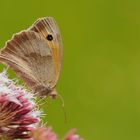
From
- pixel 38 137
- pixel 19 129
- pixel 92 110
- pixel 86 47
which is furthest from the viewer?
pixel 86 47

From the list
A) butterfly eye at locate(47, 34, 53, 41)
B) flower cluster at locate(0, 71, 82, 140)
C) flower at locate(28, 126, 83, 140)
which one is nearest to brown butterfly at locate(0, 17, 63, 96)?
butterfly eye at locate(47, 34, 53, 41)

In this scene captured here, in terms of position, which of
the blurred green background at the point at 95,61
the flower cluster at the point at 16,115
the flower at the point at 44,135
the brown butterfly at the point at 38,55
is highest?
the blurred green background at the point at 95,61

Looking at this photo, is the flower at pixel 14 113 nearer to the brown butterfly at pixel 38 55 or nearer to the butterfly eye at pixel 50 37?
the brown butterfly at pixel 38 55

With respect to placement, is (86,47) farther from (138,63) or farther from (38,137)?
(38,137)

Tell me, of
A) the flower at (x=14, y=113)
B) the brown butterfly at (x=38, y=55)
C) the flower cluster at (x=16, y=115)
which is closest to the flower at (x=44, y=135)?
the flower cluster at (x=16, y=115)

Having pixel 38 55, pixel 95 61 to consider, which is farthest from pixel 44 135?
pixel 95 61

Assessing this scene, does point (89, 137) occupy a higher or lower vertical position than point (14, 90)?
higher

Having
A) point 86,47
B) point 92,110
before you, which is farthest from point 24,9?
point 92,110
